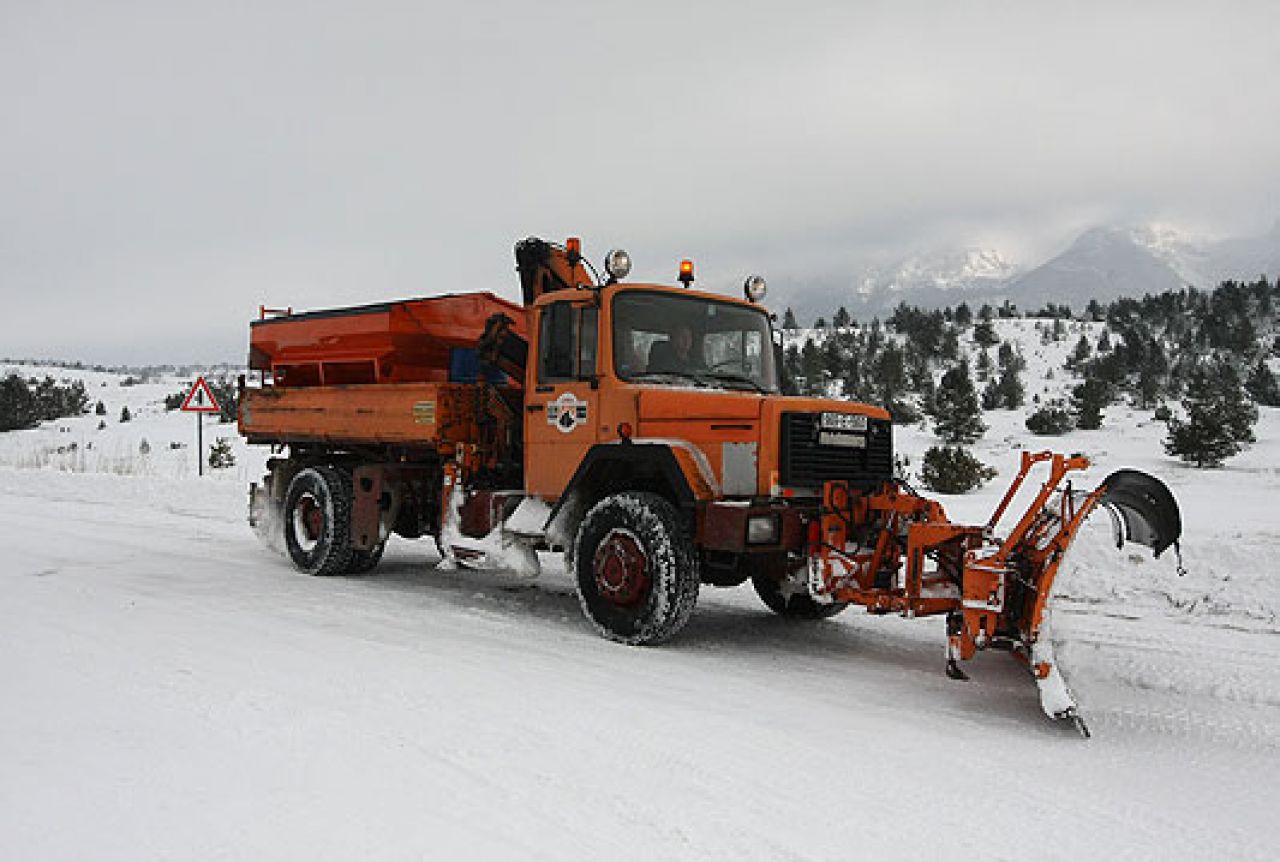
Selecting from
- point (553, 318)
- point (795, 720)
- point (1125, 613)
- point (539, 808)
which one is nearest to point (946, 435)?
point (1125, 613)

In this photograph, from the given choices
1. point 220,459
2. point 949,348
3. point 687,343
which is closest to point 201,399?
point 220,459

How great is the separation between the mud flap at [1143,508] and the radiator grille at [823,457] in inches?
65.1

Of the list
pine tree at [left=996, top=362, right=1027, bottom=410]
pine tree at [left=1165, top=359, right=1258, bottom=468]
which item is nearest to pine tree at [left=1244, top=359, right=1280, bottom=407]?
pine tree at [left=996, top=362, right=1027, bottom=410]

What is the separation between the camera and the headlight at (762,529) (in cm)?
623

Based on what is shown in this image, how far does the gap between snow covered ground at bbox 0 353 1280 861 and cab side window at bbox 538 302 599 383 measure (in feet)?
6.18

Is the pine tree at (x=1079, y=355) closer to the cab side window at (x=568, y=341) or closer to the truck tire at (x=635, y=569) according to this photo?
the cab side window at (x=568, y=341)

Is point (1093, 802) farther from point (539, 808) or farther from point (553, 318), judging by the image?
point (553, 318)

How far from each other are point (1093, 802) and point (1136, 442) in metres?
22.4

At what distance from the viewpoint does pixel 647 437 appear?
6.99 m

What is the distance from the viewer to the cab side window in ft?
24.1

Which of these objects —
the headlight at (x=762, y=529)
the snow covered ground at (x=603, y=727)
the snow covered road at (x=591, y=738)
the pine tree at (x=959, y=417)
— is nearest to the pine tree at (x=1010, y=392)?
the pine tree at (x=959, y=417)

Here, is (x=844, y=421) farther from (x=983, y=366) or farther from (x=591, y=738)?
(x=983, y=366)

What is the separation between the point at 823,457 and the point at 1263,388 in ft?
91.6

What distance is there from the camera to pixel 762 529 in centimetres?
629
